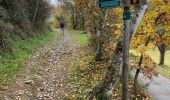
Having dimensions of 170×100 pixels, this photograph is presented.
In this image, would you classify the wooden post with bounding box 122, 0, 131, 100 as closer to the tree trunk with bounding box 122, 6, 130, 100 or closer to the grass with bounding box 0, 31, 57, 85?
the tree trunk with bounding box 122, 6, 130, 100

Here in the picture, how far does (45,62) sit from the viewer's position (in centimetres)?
1942

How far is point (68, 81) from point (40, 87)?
6.35 feet

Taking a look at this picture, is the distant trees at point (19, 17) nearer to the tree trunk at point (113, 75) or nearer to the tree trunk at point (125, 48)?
the tree trunk at point (113, 75)

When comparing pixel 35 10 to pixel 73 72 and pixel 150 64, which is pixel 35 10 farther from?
pixel 150 64

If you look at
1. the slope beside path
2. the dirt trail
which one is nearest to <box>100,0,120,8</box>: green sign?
the dirt trail

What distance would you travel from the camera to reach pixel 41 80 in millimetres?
A: 14914

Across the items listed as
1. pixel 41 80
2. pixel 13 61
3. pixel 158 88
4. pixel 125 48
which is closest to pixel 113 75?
pixel 125 48

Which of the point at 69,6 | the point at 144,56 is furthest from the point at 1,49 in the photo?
the point at 69,6

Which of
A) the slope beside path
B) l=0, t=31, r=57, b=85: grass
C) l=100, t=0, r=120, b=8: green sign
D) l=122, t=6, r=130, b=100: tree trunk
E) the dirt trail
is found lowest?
the slope beside path

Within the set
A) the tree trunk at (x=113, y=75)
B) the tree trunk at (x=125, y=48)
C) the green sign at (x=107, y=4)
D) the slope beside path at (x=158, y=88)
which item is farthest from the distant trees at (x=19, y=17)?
the green sign at (x=107, y=4)

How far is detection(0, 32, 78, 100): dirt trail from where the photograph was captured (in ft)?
41.2

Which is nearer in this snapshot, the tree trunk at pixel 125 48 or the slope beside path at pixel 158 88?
the tree trunk at pixel 125 48

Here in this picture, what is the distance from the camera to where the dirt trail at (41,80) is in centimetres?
1257

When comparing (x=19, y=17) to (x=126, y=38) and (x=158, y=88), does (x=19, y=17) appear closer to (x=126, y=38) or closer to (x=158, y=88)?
(x=158, y=88)
